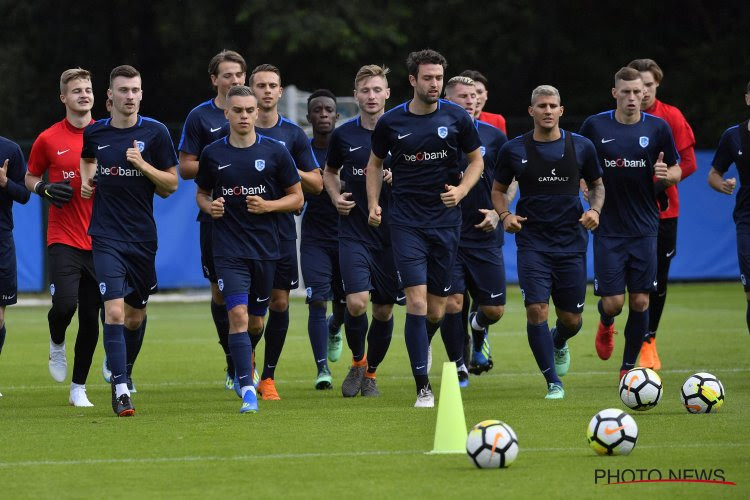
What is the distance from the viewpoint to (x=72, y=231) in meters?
11.0

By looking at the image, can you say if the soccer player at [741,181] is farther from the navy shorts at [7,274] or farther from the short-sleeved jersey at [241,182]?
the navy shorts at [7,274]

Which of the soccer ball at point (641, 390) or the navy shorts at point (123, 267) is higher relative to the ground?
the navy shorts at point (123, 267)

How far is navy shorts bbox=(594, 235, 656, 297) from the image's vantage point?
11.5 m

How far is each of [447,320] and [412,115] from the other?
2108 mm

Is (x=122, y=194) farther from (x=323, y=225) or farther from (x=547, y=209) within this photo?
(x=547, y=209)

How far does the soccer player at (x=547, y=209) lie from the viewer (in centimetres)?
1079

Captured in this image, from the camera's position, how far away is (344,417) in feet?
32.0

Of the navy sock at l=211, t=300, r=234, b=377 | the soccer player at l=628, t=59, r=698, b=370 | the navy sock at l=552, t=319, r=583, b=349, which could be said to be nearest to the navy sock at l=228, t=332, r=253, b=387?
the navy sock at l=211, t=300, r=234, b=377

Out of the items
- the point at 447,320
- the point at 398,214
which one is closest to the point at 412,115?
the point at 398,214

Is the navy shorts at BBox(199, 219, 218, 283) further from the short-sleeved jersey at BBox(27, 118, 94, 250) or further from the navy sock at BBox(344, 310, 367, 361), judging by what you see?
the navy sock at BBox(344, 310, 367, 361)

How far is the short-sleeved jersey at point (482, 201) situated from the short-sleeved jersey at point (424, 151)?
1497 millimetres

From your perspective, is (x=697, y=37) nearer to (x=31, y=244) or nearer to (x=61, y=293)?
(x=31, y=244)

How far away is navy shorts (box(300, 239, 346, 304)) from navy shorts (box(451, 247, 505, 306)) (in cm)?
99

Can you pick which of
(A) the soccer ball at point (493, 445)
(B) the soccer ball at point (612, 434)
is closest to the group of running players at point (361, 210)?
(B) the soccer ball at point (612, 434)
